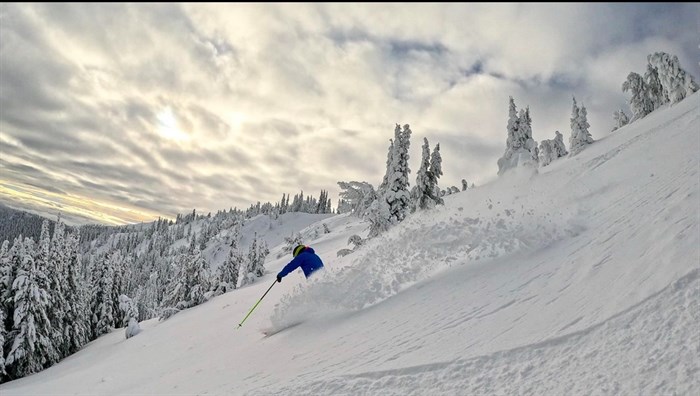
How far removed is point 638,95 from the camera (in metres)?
60.9

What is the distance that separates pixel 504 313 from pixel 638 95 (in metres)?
70.3

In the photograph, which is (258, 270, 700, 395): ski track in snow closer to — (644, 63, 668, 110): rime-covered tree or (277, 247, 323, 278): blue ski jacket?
(277, 247, 323, 278): blue ski jacket

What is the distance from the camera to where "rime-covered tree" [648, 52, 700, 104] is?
154 ft

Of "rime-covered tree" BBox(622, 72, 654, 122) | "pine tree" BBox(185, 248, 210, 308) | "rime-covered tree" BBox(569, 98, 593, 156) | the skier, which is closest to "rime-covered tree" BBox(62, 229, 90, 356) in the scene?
"pine tree" BBox(185, 248, 210, 308)

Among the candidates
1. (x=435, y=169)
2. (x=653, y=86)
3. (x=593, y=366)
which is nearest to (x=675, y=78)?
(x=653, y=86)

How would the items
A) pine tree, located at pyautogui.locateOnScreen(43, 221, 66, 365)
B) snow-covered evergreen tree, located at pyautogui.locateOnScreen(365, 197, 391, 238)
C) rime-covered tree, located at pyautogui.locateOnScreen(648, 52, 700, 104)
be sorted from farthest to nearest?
1. rime-covered tree, located at pyautogui.locateOnScreen(648, 52, 700, 104)
2. pine tree, located at pyautogui.locateOnScreen(43, 221, 66, 365)
3. snow-covered evergreen tree, located at pyautogui.locateOnScreen(365, 197, 391, 238)

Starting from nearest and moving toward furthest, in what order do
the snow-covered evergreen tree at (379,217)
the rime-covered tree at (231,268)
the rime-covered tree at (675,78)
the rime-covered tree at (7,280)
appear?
the snow-covered evergreen tree at (379,217) < the rime-covered tree at (7,280) < the rime-covered tree at (675,78) < the rime-covered tree at (231,268)

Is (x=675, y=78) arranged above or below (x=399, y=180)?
above

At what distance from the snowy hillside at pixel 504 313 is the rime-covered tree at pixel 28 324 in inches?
859

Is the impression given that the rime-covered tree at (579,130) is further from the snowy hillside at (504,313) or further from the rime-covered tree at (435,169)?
the snowy hillside at (504,313)

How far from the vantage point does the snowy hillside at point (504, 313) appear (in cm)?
558

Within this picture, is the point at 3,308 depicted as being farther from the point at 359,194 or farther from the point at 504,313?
the point at 504,313

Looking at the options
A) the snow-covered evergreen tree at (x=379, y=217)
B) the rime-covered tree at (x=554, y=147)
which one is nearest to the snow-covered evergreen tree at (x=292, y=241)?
the snow-covered evergreen tree at (x=379, y=217)

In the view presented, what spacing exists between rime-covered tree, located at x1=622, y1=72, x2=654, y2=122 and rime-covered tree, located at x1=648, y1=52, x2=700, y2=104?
9.46 metres
